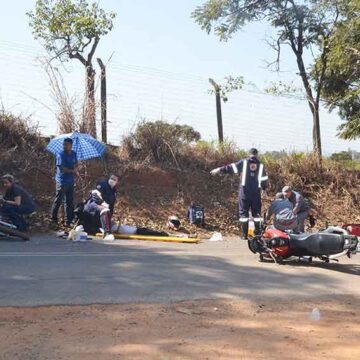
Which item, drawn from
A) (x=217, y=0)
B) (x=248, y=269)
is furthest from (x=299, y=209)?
(x=217, y=0)

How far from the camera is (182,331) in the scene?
5145mm

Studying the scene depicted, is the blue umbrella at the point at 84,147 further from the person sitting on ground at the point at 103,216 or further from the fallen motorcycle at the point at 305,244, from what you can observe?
the fallen motorcycle at the point at 305,244

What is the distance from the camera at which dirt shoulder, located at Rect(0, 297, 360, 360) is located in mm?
4551

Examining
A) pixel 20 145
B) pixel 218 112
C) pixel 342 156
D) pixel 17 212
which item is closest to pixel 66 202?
pixel 17 212

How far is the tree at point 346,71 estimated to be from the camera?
1750 cm

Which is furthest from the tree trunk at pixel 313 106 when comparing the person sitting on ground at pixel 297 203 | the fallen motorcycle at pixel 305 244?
the fallen motorcycle at pixel 305 244

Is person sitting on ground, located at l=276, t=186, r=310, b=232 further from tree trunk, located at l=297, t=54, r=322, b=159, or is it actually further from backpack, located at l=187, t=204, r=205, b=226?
tree trunk, located at l=297, t=54, r=322, b=159

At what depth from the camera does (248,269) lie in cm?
840

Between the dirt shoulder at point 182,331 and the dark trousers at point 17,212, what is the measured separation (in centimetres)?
581

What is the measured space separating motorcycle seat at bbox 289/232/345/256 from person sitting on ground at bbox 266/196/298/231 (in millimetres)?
588

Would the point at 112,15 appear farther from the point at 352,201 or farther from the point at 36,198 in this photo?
the point at 352,201

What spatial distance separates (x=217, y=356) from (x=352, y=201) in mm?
14232

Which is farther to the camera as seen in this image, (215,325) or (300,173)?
(300,173)

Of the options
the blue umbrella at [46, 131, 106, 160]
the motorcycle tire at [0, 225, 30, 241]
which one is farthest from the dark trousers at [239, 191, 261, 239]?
the motorcycle tire at [0, 225, 30, 241]
